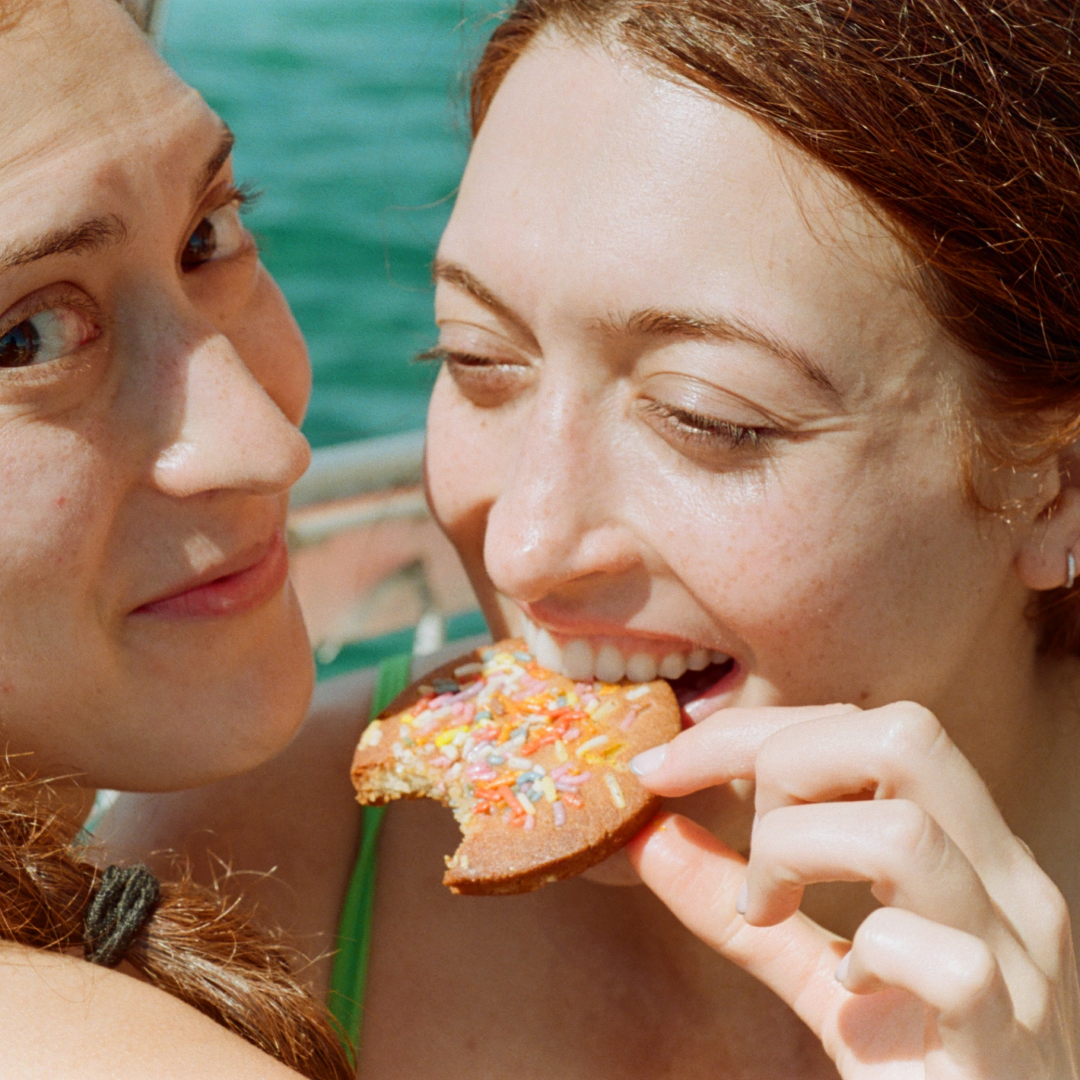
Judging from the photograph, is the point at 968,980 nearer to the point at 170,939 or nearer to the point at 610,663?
the point at 610,663

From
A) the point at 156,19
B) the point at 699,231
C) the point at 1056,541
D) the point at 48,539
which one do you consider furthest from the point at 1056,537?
the point at 156,19

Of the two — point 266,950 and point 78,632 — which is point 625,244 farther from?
point 266,950

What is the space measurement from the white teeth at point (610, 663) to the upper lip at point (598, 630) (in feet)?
0.13

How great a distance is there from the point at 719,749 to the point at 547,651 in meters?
0.56

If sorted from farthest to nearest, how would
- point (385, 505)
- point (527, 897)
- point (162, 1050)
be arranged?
point (385, 505) < point (527, 897) < point (162, 1050)

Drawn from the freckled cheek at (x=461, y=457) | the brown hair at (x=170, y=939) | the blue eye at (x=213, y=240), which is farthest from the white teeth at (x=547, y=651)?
the blue eye at (x=213, y=240)

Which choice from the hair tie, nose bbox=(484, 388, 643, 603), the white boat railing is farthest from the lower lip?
the white boat railing

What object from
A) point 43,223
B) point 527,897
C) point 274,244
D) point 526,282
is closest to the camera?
point 43,223

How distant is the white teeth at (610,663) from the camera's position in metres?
2.62

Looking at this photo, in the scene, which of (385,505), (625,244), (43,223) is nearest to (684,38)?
(625,244)

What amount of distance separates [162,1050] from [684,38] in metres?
1.86

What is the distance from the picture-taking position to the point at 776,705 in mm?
2479

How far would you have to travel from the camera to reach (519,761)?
2.61m

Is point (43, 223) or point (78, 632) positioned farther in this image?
point (78, 632)
